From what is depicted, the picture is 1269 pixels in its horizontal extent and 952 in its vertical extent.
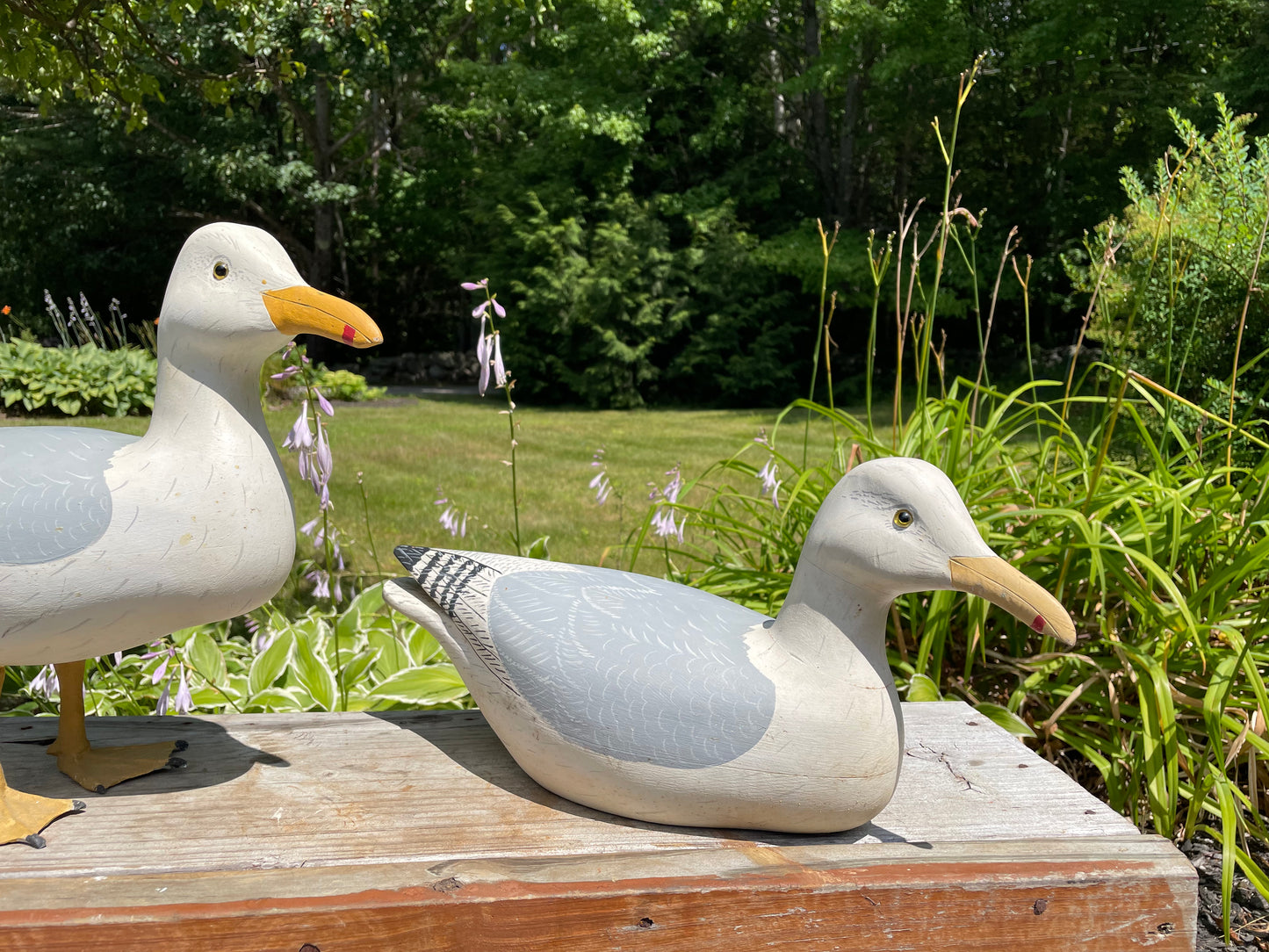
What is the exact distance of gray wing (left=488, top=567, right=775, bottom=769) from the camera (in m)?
1.45

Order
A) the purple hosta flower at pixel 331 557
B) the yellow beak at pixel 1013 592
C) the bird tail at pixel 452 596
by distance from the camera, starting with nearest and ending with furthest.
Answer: the yellow beak at pixel 1013 592
the bird tail at pixel 452 596
the purple hosta flower at pixel 331 557

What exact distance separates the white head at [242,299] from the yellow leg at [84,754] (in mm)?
701

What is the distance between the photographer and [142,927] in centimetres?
130

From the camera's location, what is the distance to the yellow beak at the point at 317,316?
1433 mm

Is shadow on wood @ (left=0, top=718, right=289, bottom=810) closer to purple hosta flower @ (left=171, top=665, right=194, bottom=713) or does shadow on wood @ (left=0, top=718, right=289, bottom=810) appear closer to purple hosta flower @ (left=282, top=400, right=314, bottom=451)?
purple hosta flower @ (left=171, top=665, right=194, bottom=713)

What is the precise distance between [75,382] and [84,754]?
9.17 meters

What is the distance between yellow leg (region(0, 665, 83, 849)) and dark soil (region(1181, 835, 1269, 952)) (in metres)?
2.30

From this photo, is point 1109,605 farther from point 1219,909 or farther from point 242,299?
point 242,299

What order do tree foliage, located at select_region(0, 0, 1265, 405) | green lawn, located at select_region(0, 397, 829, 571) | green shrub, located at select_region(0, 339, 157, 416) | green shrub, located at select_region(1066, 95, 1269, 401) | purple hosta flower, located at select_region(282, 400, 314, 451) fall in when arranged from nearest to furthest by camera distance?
purple hosta flower, located at select_region(282, 400, 314, 451)
green shrub, located at select_region(1066, 95, 1269, 401)
green lawn, located at select_region(0, 397, 829, 571)
green shrub, located at select_region(0, 339, 157, 416)
tree foliage, located at select_region(0, 0, 1265, 405)

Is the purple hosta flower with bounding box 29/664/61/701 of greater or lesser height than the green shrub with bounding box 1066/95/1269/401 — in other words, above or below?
below

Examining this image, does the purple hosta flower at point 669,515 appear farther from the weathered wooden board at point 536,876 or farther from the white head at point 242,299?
the white head at point 242,299

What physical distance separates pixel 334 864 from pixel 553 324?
1408cm

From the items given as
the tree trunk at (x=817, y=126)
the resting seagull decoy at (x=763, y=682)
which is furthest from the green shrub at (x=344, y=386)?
the resting seagull decoy at (x=763, y=682)

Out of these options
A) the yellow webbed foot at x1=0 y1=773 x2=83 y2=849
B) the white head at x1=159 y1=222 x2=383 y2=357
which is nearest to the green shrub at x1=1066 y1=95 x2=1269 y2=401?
the white head at x1=159 y1=222 x2=383 y2=357
